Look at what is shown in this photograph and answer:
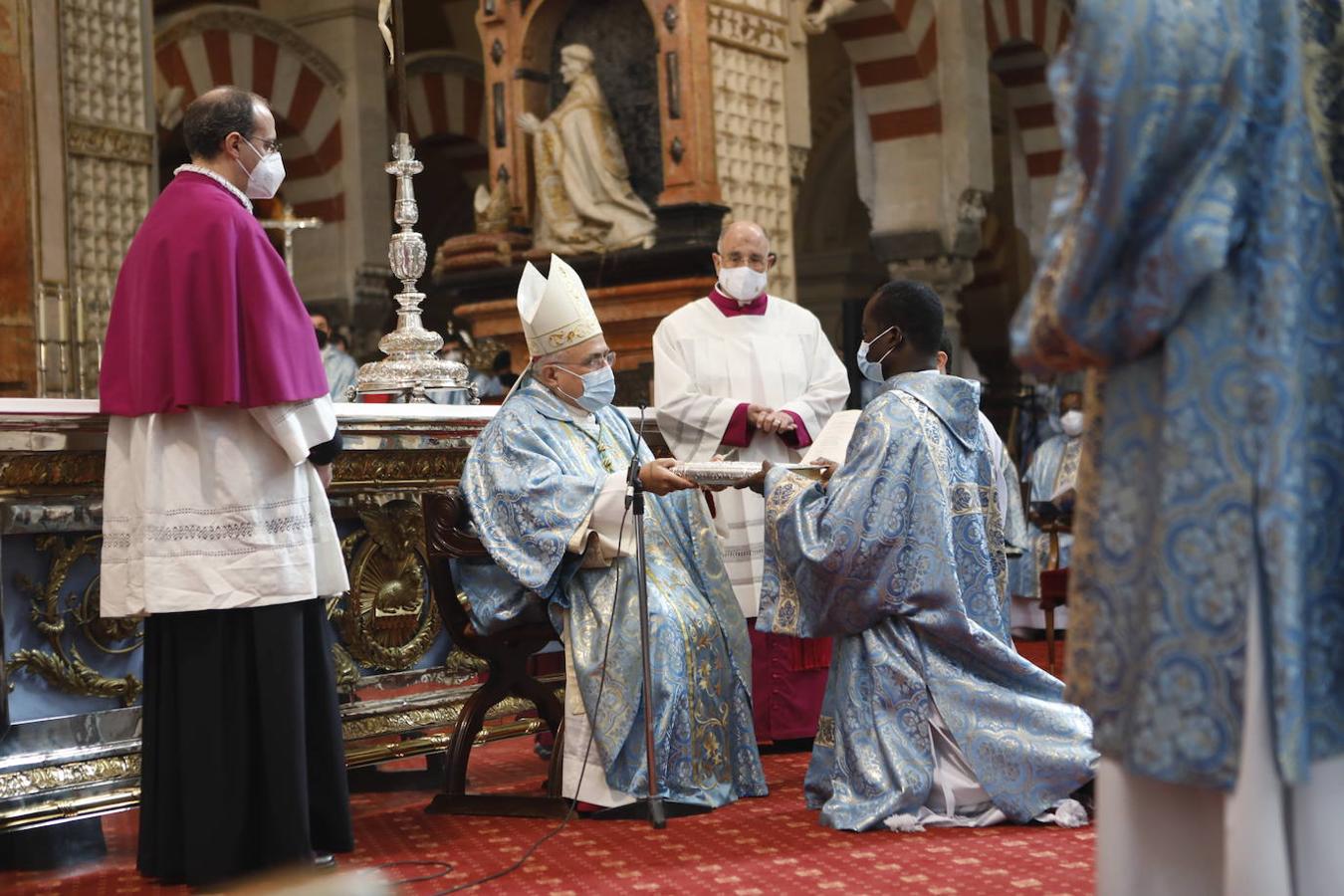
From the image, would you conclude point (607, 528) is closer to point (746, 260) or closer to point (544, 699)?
point (544, 699)

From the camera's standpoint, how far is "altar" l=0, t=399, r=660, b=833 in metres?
4.23

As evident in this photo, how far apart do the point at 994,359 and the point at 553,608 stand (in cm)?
1439

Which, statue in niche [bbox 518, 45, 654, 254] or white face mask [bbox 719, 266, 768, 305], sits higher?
statue in niche [bbox 518, 45, 654, 254]

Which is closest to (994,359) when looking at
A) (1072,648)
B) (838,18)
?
(838,18)

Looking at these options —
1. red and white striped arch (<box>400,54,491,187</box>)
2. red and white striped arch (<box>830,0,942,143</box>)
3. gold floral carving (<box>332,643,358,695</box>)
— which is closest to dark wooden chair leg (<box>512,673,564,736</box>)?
gold floral carving (<box>332,643,358,695</box>)

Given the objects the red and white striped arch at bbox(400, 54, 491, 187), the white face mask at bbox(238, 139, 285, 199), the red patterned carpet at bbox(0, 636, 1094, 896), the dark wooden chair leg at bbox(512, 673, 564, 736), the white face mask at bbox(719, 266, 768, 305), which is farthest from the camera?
the red and white striped arch at bbox(400, 54, 491, 187)

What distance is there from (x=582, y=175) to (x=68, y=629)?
6.10 metres

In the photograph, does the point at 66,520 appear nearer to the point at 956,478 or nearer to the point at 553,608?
the point at 553,608

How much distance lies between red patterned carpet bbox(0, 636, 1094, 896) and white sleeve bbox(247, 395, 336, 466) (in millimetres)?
1032

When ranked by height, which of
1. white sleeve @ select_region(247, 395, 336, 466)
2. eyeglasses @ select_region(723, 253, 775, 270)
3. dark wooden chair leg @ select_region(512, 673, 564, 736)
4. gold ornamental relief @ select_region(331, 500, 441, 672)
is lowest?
dark wooden chair leg @ select_region(512, 673, 564, 736)

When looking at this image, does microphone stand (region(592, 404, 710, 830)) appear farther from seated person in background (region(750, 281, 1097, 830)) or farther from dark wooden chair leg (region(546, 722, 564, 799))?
seated person in background (region(750, 281, 1097, 830))

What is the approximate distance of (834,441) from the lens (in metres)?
4.78

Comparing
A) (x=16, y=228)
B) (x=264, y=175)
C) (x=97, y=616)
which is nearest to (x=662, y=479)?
(x=264, y=175)

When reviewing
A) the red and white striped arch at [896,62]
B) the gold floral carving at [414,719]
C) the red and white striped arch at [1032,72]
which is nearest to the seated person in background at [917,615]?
the gold floral carving at [414,719]
